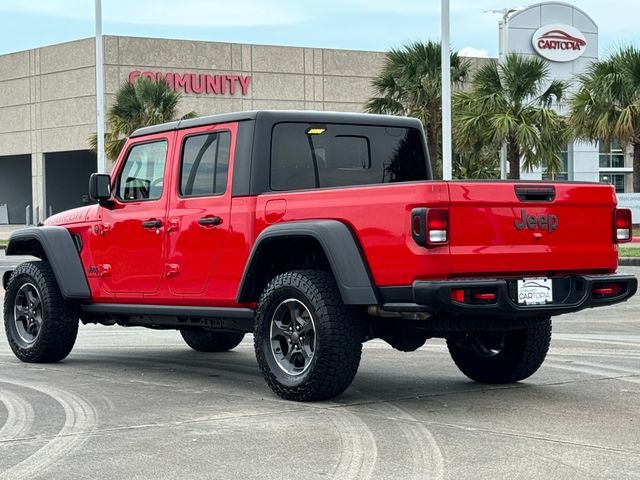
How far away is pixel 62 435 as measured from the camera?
688 cm

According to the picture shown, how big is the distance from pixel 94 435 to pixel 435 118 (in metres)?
31.8

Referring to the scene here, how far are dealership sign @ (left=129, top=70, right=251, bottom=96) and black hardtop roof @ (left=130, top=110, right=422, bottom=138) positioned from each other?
48075mm

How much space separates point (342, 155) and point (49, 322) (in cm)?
286

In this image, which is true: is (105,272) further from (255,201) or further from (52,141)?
(52,141)

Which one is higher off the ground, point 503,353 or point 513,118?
point 513,118

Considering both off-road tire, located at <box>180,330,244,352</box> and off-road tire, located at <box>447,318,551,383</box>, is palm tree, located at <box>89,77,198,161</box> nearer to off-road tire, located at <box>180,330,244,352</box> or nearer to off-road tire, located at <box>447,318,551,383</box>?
off-road tire, located at <box>180,330,244,352</box>

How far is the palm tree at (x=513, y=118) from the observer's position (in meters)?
37.7

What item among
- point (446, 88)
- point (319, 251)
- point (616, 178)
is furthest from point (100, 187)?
point (616, 178)

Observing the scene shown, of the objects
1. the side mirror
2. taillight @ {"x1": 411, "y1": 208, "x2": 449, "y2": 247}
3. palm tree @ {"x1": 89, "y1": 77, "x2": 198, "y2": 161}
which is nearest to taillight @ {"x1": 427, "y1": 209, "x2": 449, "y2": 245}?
taillight @ {"x1": 411, "y1": 208, "x2": 449, "y2": 247}

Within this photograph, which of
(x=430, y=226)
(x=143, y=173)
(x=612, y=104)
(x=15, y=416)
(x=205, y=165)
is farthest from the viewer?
(x=612, y=104)

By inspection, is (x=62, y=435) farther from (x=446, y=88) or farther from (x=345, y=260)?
(x=446, y=88)

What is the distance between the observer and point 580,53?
2516 inches

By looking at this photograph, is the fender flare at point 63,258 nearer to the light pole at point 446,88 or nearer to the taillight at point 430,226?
the taillight at point 430,226

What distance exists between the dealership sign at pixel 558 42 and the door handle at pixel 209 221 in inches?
Answer: 2205
